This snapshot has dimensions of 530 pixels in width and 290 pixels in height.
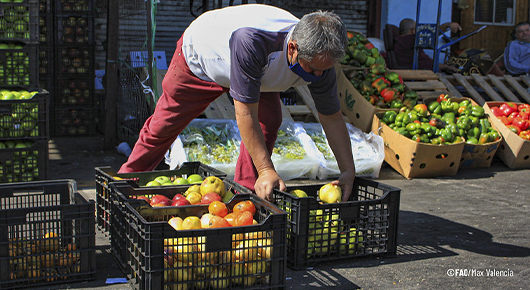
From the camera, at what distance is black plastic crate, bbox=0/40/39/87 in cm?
532

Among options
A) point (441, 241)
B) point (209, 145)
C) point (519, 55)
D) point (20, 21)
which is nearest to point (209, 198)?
point (441, 241)

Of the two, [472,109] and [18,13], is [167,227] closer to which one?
[18,13]

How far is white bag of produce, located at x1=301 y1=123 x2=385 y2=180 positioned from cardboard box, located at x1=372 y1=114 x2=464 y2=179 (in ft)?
0.58

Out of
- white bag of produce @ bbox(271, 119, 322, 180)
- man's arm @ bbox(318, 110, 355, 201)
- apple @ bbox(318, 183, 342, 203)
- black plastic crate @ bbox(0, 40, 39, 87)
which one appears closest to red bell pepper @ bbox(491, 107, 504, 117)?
white bag of produce @ bbox(271, 119, 322, 180)

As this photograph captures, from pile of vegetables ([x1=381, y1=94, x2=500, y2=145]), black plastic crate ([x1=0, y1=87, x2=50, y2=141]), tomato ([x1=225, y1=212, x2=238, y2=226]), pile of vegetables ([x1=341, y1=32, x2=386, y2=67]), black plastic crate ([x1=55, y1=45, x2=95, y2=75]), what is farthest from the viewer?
black plastic crate ([x1=55, y1=45, x2=95, y2=75])

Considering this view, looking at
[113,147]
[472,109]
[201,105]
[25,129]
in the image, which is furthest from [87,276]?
[472,109]

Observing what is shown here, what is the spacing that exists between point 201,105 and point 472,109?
4.78m

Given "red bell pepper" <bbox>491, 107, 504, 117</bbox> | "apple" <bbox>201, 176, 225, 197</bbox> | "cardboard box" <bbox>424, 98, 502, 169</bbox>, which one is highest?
"red bell pepper" <bbox>491, 107, 504, 117</bbox>

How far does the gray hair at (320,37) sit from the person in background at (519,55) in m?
8.49

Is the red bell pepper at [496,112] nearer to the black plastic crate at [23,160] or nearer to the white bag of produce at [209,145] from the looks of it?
the white bag of produce at [209,145]

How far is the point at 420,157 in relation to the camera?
6227 millimetres

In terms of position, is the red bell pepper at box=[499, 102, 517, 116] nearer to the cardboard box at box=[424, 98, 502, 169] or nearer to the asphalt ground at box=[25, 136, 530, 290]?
the cardboard box at box=[424, 98, 502, 169]

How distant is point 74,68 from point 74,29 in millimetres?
578

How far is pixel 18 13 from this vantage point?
17.5ft
